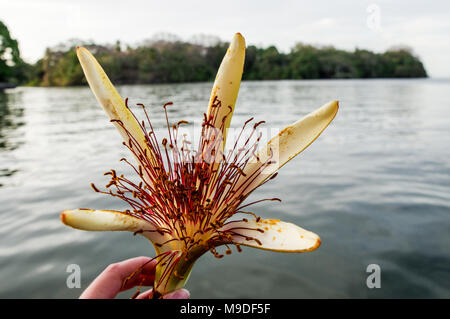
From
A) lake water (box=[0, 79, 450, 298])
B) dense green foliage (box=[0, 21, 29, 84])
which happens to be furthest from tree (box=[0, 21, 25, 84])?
lake water (box=[0, 79, 450, 298])

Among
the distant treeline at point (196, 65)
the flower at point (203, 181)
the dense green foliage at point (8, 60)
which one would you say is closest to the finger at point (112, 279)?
the flower at point (203, 181)

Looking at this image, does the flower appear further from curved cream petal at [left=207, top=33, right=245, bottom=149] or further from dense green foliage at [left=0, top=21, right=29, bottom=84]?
dense green foliage at [left=0, top=21, right=29, bottom=84]

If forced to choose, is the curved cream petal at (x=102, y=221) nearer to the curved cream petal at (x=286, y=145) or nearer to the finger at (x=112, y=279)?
the finger at (x=112, y=279)

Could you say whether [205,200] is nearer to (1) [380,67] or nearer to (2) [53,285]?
(2) [53,285]

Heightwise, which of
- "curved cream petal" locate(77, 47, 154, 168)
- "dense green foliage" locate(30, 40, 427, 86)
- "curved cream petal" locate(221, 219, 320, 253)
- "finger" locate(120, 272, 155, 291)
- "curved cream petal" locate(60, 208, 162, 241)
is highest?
"dense green foliage" locate(30, 40, 427, 86)

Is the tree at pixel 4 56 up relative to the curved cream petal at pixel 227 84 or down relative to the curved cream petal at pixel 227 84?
up

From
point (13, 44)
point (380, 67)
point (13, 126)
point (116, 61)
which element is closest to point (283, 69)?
point (380, 67)

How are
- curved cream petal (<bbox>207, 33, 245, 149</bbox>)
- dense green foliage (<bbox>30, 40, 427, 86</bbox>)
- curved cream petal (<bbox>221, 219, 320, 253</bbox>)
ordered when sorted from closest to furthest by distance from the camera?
curved cream petal (<bbox>221, 219, 320, 253</bbox>) → curved cream petal (<bbox>207, 33, 245, 149</bbox>) → dense green foliage (<bbox>30, 40, 427, 86</bbox>)
